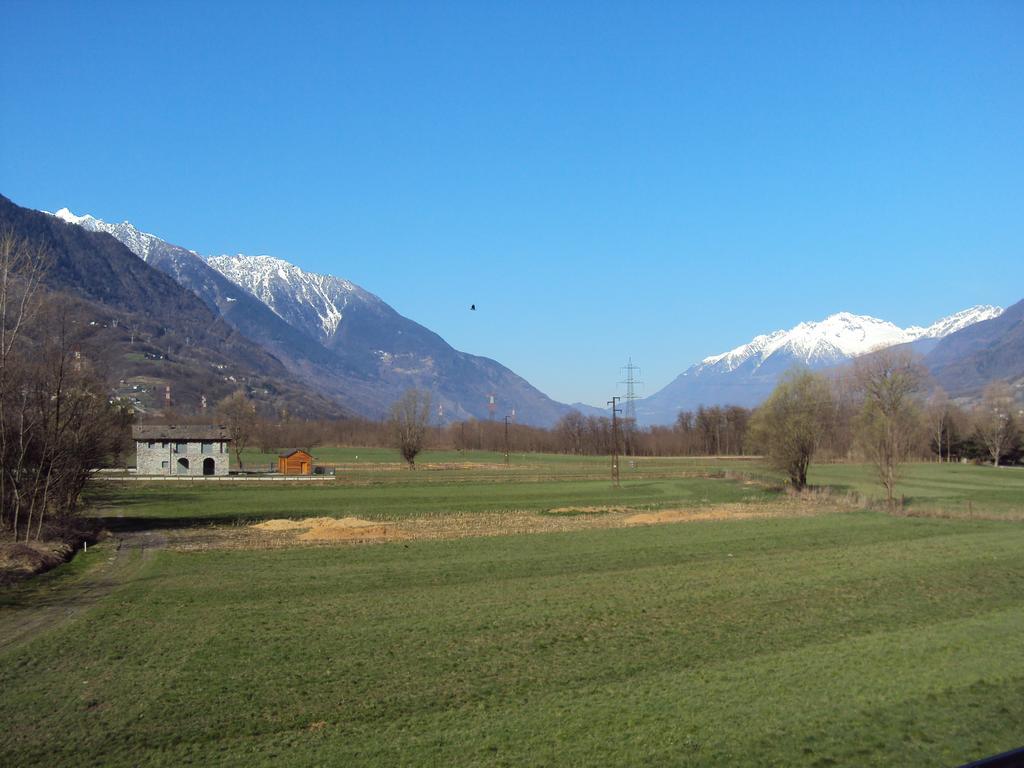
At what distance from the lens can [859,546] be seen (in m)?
35.2

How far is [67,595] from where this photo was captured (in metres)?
24.4

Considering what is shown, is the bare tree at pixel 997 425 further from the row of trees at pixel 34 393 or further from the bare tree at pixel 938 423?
the row of trees at pixel 34 393

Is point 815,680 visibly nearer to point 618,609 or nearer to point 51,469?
point 618,609

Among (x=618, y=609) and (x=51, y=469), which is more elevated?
(x=51, y=469)

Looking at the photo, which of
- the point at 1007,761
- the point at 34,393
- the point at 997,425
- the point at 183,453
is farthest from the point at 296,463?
the point at 997,425

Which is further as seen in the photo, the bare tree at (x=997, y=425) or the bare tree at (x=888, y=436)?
the bare tree at (x=997, y=425)

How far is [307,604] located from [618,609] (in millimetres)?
8454

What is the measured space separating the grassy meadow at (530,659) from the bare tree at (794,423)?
128ft

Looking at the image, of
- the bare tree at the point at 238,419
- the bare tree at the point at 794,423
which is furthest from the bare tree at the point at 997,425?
the bare tree at the point at 238,419

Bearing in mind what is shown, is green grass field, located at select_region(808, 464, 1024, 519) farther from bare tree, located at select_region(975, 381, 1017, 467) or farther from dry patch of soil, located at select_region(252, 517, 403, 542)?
dry patch of soil, located at select_region(252, 517, 403, 542)

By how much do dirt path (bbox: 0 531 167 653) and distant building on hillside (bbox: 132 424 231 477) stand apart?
61.4 metres

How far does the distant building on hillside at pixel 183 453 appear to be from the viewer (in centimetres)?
9450

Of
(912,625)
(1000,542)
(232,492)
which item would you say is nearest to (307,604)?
(912,625)

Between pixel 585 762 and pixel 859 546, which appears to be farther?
pixel 859 546
